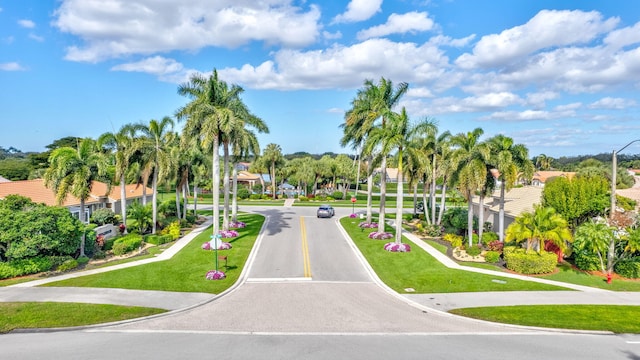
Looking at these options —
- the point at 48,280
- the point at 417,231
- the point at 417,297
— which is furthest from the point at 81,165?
the point at 417,231

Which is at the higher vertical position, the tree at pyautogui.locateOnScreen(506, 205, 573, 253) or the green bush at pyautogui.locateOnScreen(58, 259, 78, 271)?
the tree at pyautogui.locateOnScreen(506, 205, 573, 253)

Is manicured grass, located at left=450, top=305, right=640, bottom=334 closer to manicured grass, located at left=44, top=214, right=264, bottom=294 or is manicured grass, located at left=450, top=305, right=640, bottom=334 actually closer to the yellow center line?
the yellow center line

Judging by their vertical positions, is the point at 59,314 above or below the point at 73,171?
below

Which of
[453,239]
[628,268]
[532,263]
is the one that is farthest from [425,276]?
[628,268]

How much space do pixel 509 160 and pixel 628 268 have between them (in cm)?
914

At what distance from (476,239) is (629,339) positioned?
52.4ft

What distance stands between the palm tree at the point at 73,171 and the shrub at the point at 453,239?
86.9ft

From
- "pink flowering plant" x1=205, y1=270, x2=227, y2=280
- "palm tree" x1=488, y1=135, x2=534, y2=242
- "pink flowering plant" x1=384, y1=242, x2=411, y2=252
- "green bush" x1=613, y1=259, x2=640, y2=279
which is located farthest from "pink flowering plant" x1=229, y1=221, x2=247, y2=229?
"green bush" x1=613, y1=259, x2=640, y2=279

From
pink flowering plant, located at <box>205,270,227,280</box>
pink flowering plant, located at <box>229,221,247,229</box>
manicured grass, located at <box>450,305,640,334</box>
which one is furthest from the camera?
pink flowering plant, located at <box>229,221,247,229</box>

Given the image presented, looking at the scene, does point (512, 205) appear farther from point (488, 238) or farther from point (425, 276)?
point (425, 276)

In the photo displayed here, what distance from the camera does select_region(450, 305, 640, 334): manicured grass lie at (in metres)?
15.1

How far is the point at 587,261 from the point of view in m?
23.2

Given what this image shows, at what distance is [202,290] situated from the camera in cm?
1906

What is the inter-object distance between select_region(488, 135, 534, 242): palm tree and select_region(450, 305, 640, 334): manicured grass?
35.7 ft
